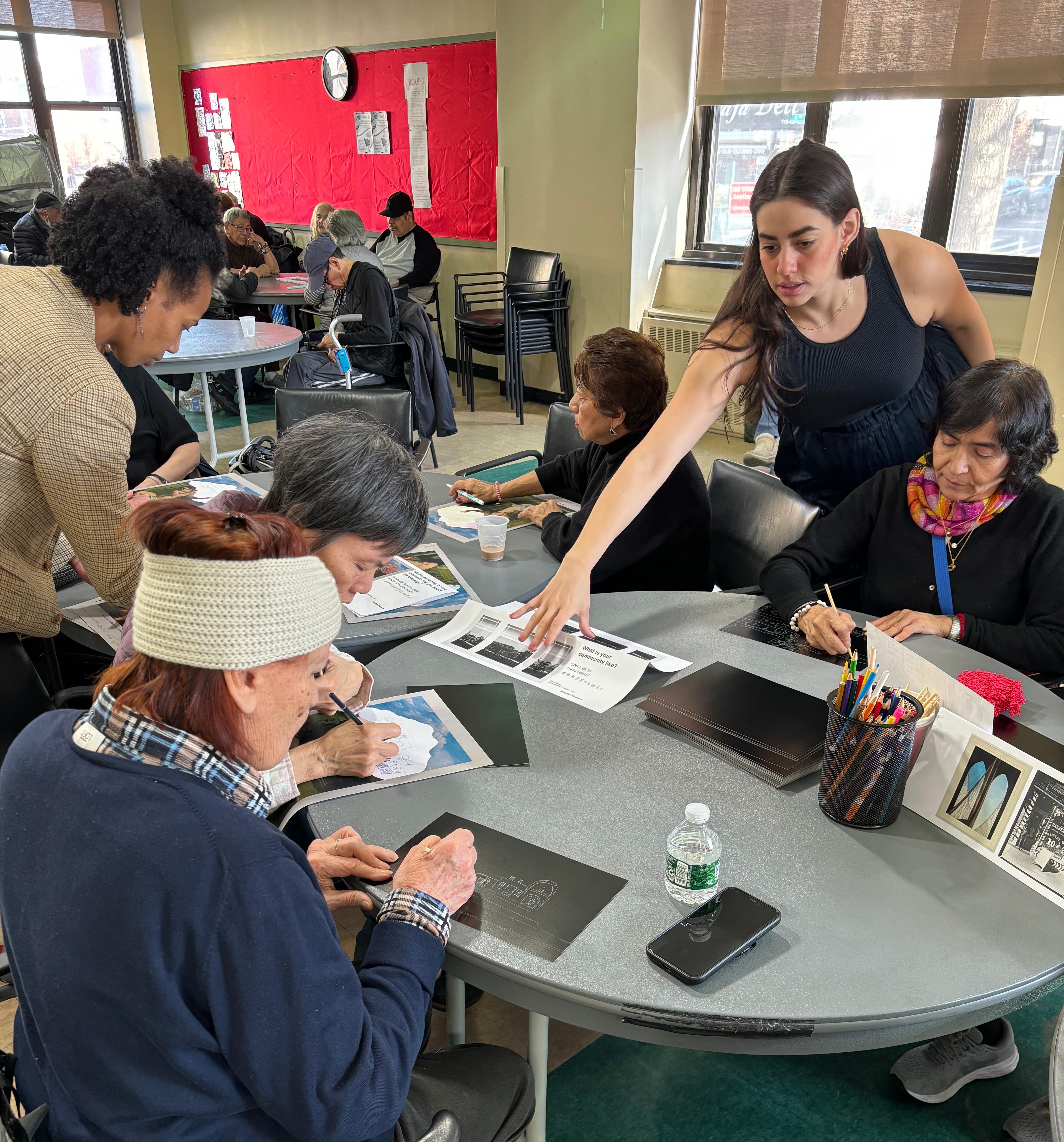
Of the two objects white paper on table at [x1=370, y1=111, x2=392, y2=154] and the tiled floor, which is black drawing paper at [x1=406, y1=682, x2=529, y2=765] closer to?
the tiled floor

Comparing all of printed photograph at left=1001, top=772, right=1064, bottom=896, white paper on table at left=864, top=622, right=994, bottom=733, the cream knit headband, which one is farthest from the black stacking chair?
the cream knit headband

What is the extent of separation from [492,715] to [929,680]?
2.22 ft

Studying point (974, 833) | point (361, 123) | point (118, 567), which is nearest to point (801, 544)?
point (974, 833)

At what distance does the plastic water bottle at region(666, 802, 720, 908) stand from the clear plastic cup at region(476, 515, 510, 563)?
113 cm

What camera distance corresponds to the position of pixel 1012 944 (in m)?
1.04

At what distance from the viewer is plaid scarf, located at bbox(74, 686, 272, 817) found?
2.68 feet

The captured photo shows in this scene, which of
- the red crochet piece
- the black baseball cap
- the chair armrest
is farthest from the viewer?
the black baseball cap

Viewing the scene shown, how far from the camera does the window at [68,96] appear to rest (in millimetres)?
9656

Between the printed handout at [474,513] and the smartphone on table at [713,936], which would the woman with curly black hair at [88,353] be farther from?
the smartphone on table at [713,936]

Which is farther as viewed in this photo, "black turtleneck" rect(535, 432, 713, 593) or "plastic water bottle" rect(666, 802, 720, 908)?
"black turtleneck" rect(535, 432, 713, 593)

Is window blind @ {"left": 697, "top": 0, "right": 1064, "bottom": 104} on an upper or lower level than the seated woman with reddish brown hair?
upper

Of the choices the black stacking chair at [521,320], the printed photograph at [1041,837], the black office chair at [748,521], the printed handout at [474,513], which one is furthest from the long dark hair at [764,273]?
the black stacking chair at [521,320]

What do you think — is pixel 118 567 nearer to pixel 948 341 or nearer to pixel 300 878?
pixel 300 878

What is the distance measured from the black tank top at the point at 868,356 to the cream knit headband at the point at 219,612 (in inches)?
56.8
